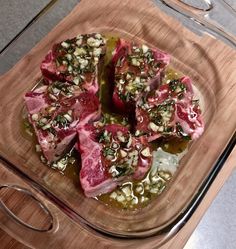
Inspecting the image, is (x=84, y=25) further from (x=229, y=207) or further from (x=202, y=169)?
(x=229, y=207)

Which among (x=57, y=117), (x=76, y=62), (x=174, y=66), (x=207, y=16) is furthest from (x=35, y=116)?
(x=207, y=16)

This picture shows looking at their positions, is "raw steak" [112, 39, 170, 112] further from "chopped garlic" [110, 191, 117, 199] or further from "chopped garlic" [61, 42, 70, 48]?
"chopped garlic" [110, 191, 117, 199]

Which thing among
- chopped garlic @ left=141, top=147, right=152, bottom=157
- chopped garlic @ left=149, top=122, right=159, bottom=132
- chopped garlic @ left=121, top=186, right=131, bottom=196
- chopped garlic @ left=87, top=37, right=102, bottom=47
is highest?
chopped garlic @ left=87, top=37, right=102, bottom=47

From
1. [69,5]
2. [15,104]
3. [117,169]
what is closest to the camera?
[117,169]

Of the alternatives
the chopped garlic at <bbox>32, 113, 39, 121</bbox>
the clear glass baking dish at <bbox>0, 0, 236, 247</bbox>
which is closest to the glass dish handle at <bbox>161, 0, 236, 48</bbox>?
the clear glass baking dish at <bbox>0, 0, 236, 247</bbox>

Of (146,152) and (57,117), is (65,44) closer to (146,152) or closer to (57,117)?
(57,117)

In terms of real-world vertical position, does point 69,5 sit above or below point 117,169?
above

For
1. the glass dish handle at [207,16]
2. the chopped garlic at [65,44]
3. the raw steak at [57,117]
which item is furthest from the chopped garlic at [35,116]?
the glass dish handle at [207,16]

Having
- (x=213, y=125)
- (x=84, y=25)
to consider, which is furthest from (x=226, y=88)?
(x=84, y=25)
